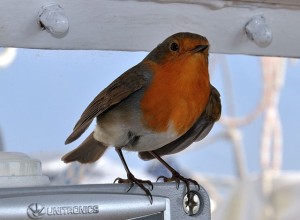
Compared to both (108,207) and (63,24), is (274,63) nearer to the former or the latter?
(63,24)

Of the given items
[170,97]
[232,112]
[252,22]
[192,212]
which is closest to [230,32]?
[252,22]

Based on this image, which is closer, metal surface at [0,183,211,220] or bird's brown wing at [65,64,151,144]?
metal surface at [0,183,211,220]

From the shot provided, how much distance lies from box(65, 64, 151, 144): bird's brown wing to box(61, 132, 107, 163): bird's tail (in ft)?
0.26

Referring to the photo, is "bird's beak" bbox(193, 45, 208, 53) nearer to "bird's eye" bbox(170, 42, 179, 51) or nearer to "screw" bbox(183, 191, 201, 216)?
"bird's eye" bbox(170, 42, 179, 51)

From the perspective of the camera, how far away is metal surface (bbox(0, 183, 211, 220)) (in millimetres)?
1052

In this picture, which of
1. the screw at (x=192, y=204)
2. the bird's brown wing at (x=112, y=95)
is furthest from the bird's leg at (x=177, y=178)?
the bird's brown wing at (x=112, y=95)

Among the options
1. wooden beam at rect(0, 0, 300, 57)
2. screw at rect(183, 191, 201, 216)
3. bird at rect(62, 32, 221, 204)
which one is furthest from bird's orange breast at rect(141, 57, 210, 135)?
screw at rect(183, 191, 201, 216)

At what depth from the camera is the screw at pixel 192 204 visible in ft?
3.88

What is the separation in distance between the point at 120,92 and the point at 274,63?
3.00ft

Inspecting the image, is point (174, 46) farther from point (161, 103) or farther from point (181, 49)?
point (161, 103)

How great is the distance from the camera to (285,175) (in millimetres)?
2523

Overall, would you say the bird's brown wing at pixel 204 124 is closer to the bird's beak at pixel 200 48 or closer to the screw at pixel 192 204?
the bird's beak at pixel 200 48

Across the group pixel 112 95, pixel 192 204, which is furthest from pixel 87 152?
pixel 192 204

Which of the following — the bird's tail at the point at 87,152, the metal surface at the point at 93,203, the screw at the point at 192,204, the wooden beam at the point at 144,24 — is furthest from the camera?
the bird's tail at the point at 87,152
